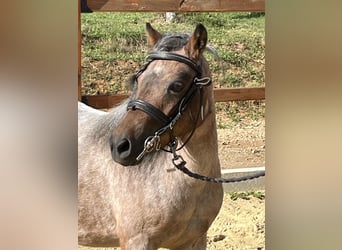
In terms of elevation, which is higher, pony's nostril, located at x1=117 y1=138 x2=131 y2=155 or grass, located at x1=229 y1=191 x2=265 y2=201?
pony's nostril, located at x1=117 y1=138 x2=131 y2=155

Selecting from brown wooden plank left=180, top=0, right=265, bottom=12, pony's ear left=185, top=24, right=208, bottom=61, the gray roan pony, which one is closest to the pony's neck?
the gray roan pony

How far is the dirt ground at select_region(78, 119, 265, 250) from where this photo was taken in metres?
1.28

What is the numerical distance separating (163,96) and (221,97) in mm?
181

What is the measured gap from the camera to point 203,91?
120cm

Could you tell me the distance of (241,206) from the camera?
1294 mm

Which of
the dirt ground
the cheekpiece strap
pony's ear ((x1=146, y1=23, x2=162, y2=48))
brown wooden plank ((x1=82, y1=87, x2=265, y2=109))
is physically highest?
pony's ear ((x1=146, y1=23, x2=162, y2=48))

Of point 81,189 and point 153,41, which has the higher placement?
point 153,41

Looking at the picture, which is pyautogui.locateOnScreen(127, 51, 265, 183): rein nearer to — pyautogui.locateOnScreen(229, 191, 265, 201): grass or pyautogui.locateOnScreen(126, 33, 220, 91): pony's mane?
pyautogui.locateOnScreen(126, 33, 220, 91): pony's mane
